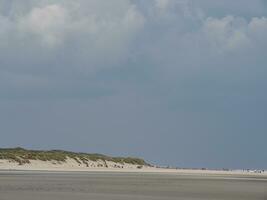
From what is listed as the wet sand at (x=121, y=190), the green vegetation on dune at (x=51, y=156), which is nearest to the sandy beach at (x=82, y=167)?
the green vegetation on dune at (x=51, y=156)

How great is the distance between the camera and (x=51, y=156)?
4058 inches

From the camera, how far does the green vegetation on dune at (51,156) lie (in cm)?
9536

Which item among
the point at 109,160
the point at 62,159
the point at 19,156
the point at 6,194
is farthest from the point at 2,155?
the point at 6,194

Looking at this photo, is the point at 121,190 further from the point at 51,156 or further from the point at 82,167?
the point at 51,156

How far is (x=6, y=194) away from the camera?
30141 millimetres

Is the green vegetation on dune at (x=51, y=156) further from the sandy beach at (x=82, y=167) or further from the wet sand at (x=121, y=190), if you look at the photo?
the wet sand at (x=121, y=190)

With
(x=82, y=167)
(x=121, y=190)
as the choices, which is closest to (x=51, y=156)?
(x=82, y=167)

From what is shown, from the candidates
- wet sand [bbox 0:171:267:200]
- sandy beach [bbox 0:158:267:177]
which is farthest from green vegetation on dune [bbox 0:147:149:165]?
wet sand [bbox 0:171:267:200]

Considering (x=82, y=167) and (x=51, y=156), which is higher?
(x=51, y=156)

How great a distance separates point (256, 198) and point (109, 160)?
87.4 meters

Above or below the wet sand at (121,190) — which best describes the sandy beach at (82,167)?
above

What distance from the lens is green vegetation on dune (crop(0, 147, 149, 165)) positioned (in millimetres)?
95356

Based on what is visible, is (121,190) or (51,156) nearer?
(121,190)

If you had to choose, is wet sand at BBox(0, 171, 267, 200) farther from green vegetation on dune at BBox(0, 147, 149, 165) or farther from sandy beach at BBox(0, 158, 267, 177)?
green vegetation on dune at BBox(0, 147, 149, 165)
